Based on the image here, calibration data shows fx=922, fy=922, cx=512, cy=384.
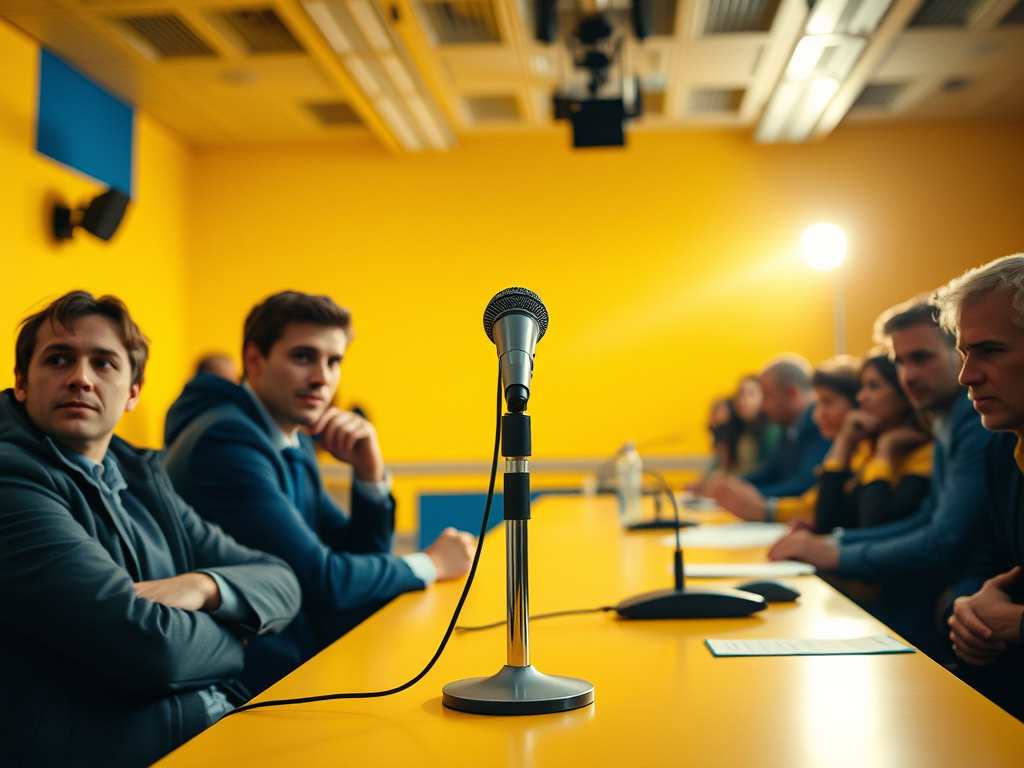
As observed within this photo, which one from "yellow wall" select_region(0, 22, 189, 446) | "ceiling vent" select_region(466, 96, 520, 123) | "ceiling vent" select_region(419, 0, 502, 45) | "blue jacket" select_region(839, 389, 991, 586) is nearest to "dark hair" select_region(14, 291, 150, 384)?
"blue jacket" select_region(839, 389, 991, 586)

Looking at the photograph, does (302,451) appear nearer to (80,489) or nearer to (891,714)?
(80,489)

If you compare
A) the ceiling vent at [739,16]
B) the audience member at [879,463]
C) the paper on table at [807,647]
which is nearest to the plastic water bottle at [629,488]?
the audience member at [879,463]

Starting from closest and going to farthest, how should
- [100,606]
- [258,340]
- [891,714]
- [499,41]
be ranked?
[891,714], [100,606], [258,340], [499,41]

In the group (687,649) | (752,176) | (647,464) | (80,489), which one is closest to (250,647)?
(80,489)

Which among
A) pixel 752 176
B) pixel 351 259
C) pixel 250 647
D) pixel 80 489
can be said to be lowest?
pixel 250 647

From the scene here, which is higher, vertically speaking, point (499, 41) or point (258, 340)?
point (499, 41)

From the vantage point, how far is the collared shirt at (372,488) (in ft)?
6.12

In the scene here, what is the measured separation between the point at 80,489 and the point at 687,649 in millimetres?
927

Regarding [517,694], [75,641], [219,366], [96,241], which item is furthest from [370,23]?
[517,694]

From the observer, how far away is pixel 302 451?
2.32 metres

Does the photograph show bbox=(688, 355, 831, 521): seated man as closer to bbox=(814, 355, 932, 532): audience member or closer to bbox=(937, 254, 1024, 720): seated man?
bbox=(814, 355, 932, 532): audience member

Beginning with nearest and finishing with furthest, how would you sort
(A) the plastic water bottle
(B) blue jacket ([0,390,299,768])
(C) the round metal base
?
1. (C) the round metal base
2. (B) blue jacket ([0,390,299,768])
3. (A) the plastic water bottle

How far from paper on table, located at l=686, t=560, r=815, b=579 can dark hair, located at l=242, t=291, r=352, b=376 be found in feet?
3.36

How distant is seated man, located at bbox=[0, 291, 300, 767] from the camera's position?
121 cm
